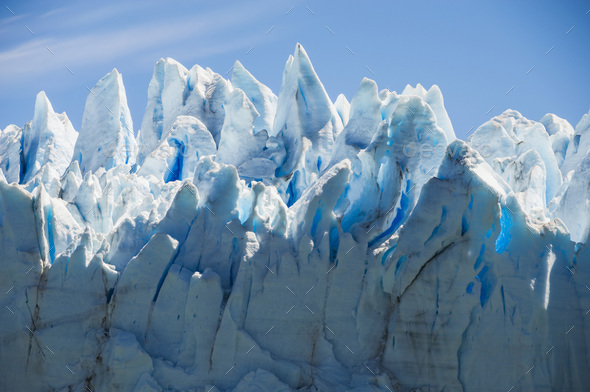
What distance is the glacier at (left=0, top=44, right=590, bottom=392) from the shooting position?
1020cm

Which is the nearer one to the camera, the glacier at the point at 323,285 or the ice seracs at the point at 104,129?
the glacier at the point at 323,285

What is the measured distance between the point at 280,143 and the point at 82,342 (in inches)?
328

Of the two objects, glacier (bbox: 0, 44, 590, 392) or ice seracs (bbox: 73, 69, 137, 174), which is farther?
ice seracs (bbox: 73, 69, 137, 174)

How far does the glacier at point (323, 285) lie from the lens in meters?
10.2

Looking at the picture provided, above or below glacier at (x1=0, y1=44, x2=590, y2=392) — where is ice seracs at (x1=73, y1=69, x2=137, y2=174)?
above

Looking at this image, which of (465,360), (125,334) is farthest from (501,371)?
(125,334)

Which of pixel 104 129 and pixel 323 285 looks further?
pixel 104 129

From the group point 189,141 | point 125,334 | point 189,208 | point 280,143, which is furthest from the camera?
point 189,141

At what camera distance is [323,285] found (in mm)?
10891

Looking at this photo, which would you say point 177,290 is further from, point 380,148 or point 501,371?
point 501,371

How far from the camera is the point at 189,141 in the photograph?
63.5ft

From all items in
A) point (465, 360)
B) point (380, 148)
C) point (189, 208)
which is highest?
point (380, 148)

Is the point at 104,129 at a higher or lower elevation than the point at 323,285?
higher

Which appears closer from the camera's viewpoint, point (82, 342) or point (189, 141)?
point (82, 342)
